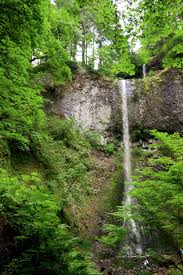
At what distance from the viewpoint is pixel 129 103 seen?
18.8 meters

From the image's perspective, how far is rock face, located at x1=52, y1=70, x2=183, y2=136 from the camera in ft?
58.5

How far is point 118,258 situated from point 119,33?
6838 millimetres

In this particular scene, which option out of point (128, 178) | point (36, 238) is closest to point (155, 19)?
point (36, 238)

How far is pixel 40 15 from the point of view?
530 cm

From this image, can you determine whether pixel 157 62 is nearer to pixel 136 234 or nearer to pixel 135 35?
pixel 136 234

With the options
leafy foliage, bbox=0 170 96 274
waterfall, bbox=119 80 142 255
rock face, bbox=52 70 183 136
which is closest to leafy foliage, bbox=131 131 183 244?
waterfall, bbox=119 80 142 255

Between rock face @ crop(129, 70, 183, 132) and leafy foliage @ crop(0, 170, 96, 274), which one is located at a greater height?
rock face @ crop(129, 70, 183, 132)

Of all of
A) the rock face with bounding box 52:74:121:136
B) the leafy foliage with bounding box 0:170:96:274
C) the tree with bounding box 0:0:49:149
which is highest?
the rock face with bounding box 52:74:121:136

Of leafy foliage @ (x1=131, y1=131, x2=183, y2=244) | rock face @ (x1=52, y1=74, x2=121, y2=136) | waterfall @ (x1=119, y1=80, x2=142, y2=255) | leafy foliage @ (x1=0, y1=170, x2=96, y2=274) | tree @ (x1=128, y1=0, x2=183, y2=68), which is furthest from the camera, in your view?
rock face @ (x1=52, y1=74, x2=121, y2=136)

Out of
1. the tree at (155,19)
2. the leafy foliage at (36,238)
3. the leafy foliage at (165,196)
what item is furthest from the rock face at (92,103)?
the leafy foliage at (36,238)

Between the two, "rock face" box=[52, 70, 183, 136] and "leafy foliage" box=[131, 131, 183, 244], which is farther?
"rock face" box=[52, 70, 183, 136]

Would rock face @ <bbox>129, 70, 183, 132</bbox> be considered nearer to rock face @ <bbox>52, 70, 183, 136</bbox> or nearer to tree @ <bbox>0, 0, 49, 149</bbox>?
rock face @ <bbox>52, 70, 183, 136</bbox>

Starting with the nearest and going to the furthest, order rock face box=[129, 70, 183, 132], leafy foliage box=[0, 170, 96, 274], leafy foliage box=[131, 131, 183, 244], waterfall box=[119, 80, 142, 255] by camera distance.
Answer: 1. leafy foliage box=[0, 170, 96, 274]
2. leafy foliage box=[131, 131, 183, 244]
3. waterfall box=[119, 80, 142, 255]
4. rock face box=[129, 70, 183, 132]

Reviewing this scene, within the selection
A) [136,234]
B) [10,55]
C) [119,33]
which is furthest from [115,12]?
[136,234]
